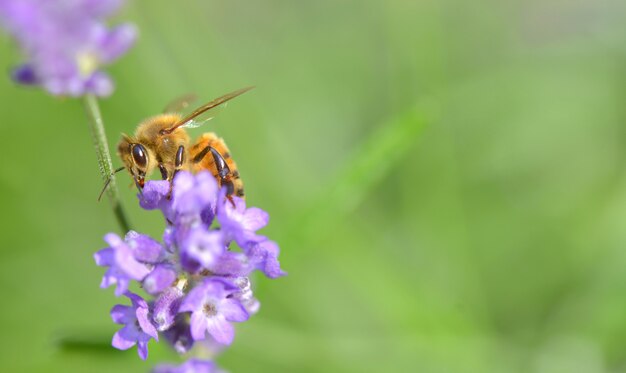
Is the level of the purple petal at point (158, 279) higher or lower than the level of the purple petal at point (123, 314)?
higher

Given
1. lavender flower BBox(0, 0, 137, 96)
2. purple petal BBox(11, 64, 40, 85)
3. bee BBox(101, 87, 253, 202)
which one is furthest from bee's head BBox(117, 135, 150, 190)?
purple petal BBox(11, 64, 40, 85)

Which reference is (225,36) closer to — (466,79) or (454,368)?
(466,79)

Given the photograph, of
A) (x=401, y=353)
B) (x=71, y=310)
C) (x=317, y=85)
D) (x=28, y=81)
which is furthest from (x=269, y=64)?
(x=28, y=81)

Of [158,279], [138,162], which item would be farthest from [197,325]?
[138,162]

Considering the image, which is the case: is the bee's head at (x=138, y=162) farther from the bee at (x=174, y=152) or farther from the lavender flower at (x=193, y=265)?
the lavender flower at (x=193, y=265)

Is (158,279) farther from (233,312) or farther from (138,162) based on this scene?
(138,162)

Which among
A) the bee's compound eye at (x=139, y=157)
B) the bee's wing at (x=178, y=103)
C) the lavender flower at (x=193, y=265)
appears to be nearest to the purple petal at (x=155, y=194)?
the lavender flower at (x=193, y=265)
